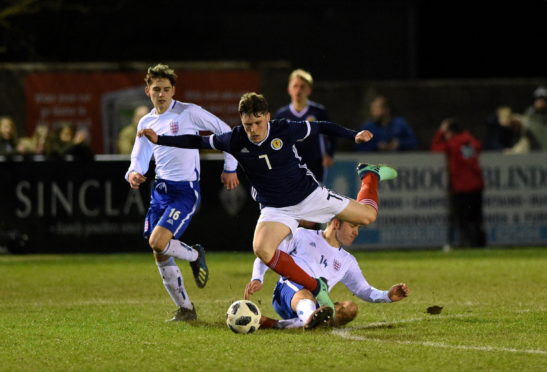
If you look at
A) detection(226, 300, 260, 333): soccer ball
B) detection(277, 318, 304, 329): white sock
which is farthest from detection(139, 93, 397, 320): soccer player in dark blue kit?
detection(226, 300, 260, 333): soccer ball

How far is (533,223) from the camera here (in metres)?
17.7

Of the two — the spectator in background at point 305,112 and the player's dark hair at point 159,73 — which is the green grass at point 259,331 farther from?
the player's dark hair at point 159,73

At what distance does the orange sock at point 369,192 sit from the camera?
978 centimetres

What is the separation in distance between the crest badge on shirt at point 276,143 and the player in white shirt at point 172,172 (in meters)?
1.01

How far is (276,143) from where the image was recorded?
9.17 m

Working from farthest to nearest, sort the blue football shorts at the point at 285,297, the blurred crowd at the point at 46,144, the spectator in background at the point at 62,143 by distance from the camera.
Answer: the spectator in background at the point at 62,143 < the blurred crowd at the point at 46,144 < the blue football shorts at the point at 285,297

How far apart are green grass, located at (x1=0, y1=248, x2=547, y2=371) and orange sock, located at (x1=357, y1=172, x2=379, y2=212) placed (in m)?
0.95

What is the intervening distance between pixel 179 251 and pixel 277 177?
54.2 inches

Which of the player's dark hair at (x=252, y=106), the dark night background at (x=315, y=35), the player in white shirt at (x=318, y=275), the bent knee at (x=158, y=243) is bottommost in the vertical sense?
the player in white shirt at (x=318, y=275)

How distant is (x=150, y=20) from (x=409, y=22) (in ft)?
20.2

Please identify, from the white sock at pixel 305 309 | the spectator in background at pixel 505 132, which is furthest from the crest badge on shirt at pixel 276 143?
the spectator in background at pixel 505 132

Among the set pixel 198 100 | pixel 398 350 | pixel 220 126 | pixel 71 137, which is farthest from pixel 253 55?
pixel 398 350

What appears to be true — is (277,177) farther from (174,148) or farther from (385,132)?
(385,132)

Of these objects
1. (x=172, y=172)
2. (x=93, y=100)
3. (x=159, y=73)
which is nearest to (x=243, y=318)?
(x=172, y=172)
